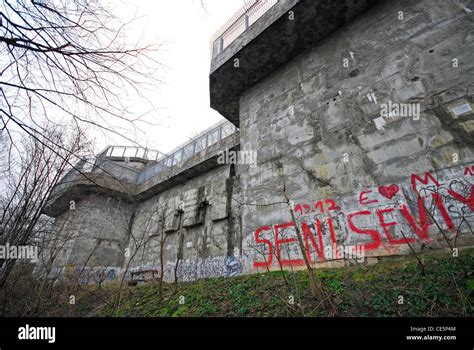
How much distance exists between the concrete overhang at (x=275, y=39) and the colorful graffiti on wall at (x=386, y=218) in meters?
4.17

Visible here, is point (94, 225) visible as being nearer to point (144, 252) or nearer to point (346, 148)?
point (144, 252)

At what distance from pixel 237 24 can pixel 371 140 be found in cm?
564

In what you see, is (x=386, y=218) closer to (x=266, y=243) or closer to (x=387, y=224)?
(x=387, y=224)

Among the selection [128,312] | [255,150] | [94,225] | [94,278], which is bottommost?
[94,278]

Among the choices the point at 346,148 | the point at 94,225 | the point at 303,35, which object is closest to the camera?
the point at 346,148

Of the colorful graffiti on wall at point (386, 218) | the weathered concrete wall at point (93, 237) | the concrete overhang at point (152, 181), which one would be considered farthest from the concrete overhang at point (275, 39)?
the weathered concrete wall at point (93, 237)

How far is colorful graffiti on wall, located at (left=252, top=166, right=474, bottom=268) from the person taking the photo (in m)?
3.21

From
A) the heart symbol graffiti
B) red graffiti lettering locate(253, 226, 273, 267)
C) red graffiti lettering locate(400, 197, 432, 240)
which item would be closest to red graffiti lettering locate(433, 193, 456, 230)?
red graffiti lettering locate(400, 197, 432, 240)

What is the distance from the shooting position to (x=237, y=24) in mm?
6906

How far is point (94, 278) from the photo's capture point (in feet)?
30.3

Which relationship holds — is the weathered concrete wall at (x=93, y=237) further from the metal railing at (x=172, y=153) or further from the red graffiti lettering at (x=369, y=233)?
the red graffiti lettering at (x=369, y=233)

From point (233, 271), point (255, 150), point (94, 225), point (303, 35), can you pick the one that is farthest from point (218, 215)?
point (94, 225)

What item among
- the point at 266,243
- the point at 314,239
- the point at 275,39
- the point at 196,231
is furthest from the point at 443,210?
the point at 196,231
